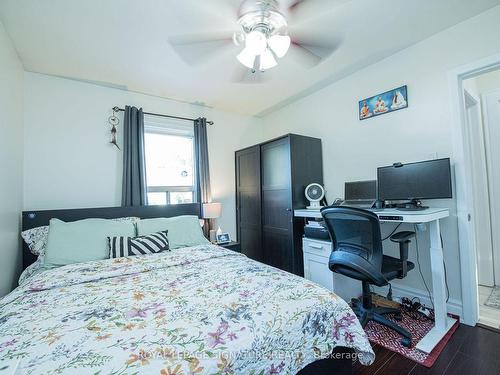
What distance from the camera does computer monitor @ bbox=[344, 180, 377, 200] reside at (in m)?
2.55

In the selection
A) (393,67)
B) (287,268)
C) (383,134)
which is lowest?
(287,268)

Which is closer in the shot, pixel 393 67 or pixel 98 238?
pixel 98 238

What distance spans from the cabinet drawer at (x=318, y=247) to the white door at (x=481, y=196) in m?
1.79

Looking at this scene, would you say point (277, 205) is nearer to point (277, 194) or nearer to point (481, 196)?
point (277, 194)

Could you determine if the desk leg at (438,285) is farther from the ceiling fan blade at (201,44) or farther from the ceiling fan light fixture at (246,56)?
the ceiling fan blade at (201,44)

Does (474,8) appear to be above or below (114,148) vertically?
above

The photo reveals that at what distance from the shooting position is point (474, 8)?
6.20 feet

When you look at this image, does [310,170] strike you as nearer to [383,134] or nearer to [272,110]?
[383,134]

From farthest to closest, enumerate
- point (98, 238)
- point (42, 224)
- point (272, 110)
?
1. point (272, 110)
2. point (42, 224)
3. point (98, 238)

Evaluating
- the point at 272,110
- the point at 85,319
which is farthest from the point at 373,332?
the point at 272,110

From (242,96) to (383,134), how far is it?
1.84m

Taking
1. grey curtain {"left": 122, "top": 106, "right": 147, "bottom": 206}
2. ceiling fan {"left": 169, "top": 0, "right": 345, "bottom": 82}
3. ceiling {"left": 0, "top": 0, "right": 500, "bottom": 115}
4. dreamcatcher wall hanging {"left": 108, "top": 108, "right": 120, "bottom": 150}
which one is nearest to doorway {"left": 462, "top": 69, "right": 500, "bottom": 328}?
ceiling {"left": 0, "top": 0, "right": 500, "bottom": 115}

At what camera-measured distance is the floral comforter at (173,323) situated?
0.81 meters

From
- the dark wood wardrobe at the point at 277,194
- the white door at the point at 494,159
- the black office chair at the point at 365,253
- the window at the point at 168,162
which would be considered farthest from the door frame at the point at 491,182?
the window at the point at 168,162
